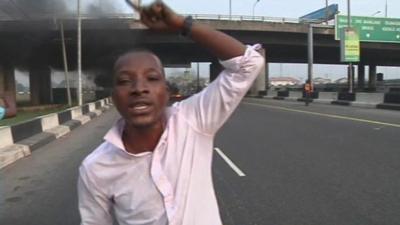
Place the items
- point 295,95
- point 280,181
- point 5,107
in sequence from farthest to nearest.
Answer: point 295,95 → point 280,181 → point 5,107

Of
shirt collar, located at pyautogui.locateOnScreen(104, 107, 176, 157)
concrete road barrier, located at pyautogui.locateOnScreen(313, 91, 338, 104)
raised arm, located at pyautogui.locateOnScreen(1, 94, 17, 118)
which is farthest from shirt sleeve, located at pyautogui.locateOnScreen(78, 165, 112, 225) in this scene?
concrete road barrier, located at pyautogui.locateOnScreen(313, 91, 338, 104)

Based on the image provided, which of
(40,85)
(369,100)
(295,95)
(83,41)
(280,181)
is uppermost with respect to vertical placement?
(83,41)

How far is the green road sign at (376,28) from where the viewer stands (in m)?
51.1

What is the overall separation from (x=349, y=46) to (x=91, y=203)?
43.6 m

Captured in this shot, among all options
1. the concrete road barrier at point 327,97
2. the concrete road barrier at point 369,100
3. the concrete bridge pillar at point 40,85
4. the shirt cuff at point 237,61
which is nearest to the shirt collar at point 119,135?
the shirt cuff at point 237,61

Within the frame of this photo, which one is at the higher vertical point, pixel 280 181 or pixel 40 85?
pixel 280 181

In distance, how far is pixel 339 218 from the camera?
636cm

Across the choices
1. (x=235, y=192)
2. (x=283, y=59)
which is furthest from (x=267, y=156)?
(x=283, y=59)

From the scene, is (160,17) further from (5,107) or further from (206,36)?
(5,107)

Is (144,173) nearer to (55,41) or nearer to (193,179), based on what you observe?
(193,179)

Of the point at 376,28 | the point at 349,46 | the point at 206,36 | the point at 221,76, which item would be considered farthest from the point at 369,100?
the point at 206,36

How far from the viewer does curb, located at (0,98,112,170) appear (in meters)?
12.7

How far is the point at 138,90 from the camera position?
2242mm

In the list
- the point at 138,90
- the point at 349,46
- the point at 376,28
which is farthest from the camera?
the point at 376,28
